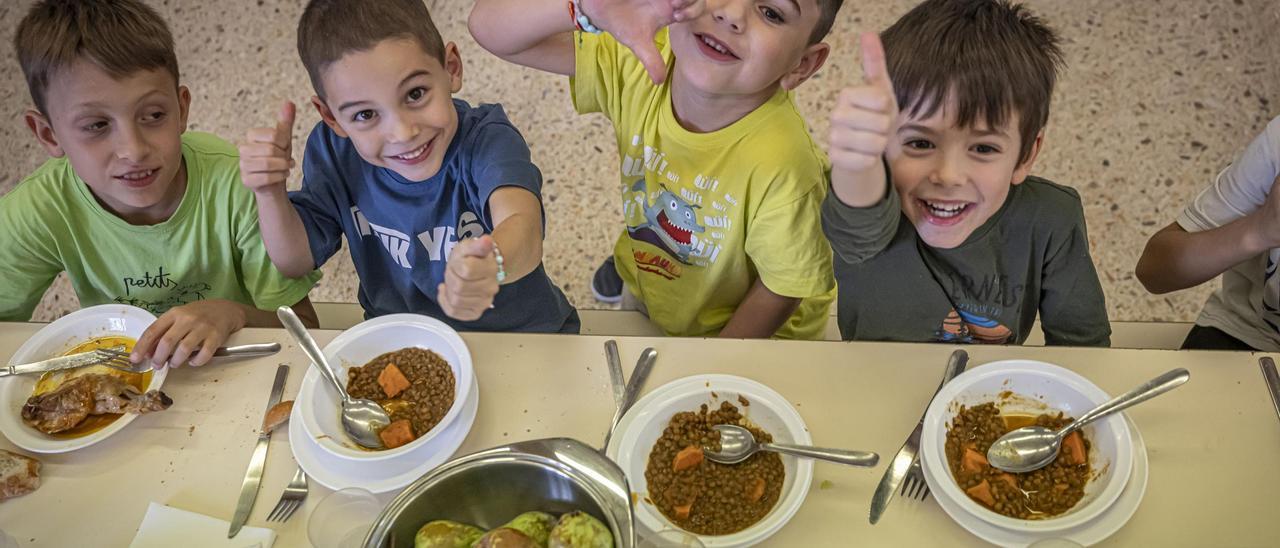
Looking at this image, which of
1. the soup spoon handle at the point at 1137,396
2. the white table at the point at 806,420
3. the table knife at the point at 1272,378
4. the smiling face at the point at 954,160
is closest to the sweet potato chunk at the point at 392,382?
the white table at the point at 806,420

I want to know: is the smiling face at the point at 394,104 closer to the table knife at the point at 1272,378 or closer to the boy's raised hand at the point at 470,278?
the boy's raised hand at the point at 470,278

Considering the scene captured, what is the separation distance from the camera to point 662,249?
4.72ft

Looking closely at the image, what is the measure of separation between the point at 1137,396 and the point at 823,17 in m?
0.63

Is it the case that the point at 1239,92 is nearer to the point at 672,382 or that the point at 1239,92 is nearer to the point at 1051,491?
the point at 1051,491

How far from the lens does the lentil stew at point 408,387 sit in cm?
106

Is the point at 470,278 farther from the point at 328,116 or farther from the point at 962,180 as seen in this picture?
the point at 962,180

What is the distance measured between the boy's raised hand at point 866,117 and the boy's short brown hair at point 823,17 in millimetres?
236

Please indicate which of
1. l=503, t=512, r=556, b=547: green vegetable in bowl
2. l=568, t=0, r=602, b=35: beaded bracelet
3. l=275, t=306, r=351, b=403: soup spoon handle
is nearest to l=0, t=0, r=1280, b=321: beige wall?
l=568, t=0, r=602, b=35: beaded bracelet

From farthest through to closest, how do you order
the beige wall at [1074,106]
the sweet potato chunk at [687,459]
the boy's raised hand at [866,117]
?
the beige wall at [1074,106] → the sweet potato chunk at [687,459] → the boy's raised hand at [866,117]

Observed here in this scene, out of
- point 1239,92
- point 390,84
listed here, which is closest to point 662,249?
point 390,84

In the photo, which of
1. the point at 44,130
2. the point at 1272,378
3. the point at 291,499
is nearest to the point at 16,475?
the point at 291,499

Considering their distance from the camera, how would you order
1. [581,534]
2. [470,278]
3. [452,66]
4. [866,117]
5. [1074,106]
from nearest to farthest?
[581,534]
[866,117]
[470,278]
[452,66]
[1074,106]

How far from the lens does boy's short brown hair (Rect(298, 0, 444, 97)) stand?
1.20m

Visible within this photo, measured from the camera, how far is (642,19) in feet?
3.95
